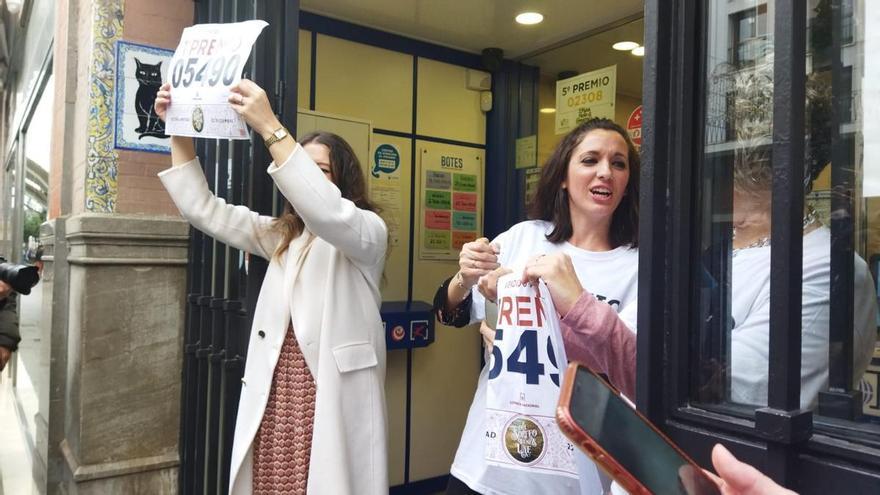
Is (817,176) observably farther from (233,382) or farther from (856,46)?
(233,382)

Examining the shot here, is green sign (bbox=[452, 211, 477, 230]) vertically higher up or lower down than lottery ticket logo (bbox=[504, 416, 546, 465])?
higher up

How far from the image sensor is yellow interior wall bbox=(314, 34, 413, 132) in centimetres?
424

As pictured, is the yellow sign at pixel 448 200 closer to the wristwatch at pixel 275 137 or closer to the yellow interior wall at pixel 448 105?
the yellow interior wall at pixel 448 105

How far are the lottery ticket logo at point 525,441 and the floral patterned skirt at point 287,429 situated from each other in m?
0.95

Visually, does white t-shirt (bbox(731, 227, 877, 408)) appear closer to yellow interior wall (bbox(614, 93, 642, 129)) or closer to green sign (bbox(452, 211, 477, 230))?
yellow interior wall (bbox(614, 93, 642, 129))

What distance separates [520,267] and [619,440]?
2.77 feet

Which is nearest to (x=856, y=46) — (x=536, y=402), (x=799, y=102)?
(x=799, y=102)

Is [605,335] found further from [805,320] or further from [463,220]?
[463,220]

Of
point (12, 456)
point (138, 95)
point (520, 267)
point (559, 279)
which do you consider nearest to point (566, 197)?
point (520, 267)

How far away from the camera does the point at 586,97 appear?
12.3 ft

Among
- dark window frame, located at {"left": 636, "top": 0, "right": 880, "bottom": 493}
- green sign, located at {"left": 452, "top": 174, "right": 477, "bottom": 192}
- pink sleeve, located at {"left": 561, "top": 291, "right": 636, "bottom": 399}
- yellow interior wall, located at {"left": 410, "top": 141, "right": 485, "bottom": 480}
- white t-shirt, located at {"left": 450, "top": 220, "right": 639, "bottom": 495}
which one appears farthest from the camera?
green sign, located at {"left": 452, "top": 174, "right": 477, "bottom": 192}

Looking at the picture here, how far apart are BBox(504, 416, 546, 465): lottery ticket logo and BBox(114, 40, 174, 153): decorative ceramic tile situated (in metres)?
2.54

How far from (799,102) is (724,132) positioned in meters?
0.16

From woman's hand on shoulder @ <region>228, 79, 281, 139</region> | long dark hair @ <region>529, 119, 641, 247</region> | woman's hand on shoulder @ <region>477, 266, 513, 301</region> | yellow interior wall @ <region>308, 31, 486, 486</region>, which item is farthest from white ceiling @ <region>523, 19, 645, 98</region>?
woman's hand on shoulder @ <region>477, 266, 513, 301</region>
